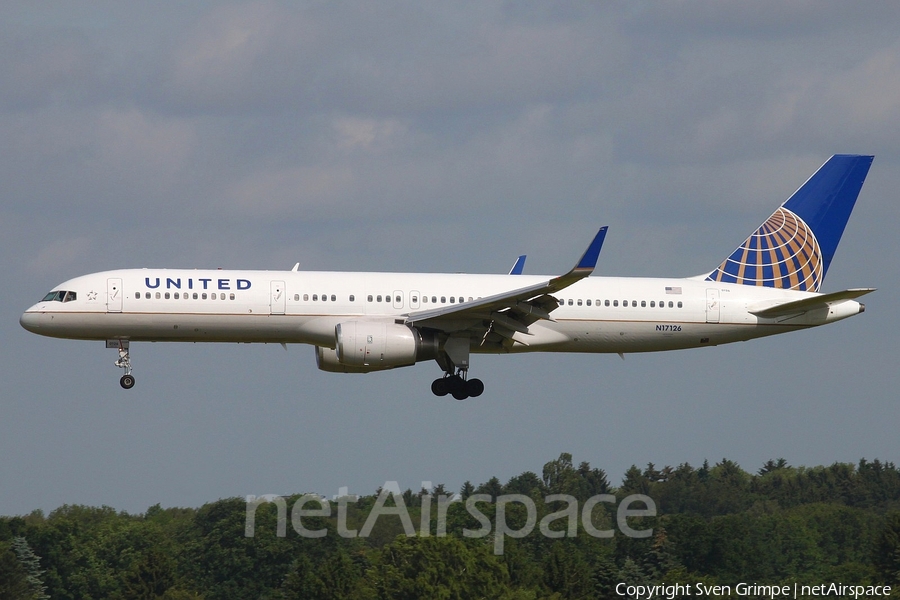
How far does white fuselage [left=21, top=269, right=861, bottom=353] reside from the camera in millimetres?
45062

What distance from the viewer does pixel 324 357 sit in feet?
160

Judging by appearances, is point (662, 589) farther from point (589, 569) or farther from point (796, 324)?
point (796, 324)

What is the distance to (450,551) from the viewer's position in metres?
66.7

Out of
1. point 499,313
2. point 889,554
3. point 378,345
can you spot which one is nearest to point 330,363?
point 378,345

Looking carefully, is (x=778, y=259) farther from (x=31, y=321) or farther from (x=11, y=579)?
(x=11, y=579)

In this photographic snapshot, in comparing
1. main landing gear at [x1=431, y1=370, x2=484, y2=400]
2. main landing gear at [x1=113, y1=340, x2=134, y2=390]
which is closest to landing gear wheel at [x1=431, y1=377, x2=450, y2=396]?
main landing gear at [x1=431, y1=370, x2=484, y2=400]

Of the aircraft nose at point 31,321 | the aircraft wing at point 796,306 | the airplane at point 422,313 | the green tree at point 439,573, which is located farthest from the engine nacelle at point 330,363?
the green tree at point 439,573

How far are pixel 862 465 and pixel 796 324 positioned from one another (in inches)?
3237

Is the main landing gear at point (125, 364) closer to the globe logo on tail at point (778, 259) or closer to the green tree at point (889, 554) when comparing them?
the globe logo on tail at point (778, 259)

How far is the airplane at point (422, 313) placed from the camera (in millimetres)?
44969

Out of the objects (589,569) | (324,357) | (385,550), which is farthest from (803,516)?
(324,357)

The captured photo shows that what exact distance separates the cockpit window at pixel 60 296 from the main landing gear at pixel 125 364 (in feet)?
7.22

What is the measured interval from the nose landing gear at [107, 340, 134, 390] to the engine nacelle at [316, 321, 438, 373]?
710cm

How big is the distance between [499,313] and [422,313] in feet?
8.47
